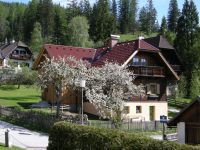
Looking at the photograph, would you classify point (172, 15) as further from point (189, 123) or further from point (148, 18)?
point (189, 123)

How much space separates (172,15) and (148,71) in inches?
3905

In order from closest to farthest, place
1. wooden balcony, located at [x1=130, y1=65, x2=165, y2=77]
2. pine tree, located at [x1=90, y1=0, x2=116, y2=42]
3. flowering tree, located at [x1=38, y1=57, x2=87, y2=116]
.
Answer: flowering tree, located at [x1=38, y1=57, x2=87, y2=116], wooden balcony, located at [x1=130, y1=65, x2=165, y2=77], pine tree, located at [x1=90, y1=0, x2=116, y2=42]

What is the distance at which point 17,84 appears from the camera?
213 ft

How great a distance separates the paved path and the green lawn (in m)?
11.2

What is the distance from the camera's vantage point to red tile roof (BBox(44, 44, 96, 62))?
45.5 metres

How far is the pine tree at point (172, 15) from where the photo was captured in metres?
136

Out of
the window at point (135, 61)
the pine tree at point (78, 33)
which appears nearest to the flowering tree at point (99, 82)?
the window at point (135, 61)

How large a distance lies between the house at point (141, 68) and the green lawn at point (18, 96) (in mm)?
3089

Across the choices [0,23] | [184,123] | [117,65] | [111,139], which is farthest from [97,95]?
[0,23]

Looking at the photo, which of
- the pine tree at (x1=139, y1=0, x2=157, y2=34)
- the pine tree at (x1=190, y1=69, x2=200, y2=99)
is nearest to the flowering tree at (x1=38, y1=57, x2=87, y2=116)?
the pine tree at (x1=190, y1=69, x2=200, y2=99)

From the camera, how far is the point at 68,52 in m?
47.1

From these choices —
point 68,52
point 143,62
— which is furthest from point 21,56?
point 143,62

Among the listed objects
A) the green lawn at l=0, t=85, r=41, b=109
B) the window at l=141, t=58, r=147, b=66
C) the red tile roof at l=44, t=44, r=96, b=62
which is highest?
the red tile roof at l=44, t=44, r=96, b=62

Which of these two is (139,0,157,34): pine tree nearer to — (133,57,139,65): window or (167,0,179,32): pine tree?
(167,0,179,32): pine tree
